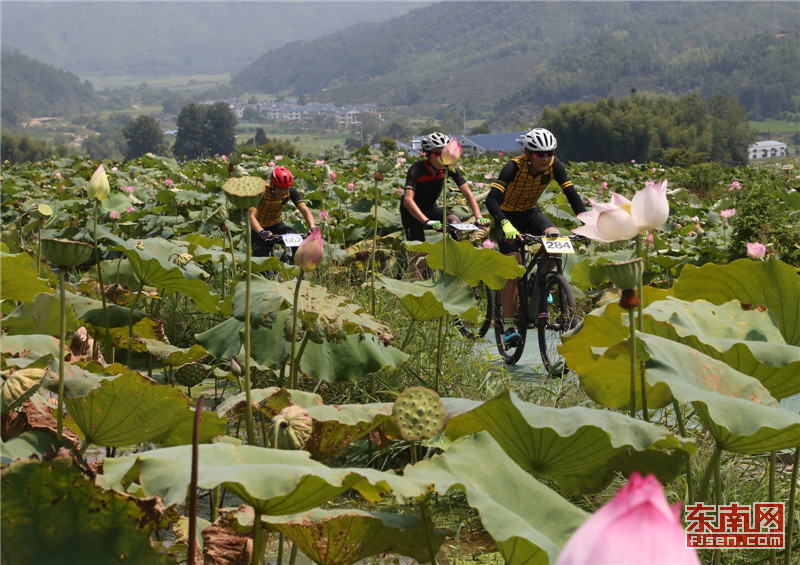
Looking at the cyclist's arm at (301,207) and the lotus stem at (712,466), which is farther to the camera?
the cyclist's arm at (301,207)

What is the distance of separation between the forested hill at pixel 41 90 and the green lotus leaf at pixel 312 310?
602ft

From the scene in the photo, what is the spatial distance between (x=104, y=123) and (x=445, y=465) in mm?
162625

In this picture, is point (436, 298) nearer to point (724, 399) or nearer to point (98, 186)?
point (98, 186)

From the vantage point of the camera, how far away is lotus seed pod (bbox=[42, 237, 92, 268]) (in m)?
1.46

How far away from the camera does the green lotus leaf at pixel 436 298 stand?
2.77 m

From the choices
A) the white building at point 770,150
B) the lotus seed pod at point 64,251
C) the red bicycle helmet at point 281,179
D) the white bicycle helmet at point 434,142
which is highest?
the lotus seed pod at point 64,251

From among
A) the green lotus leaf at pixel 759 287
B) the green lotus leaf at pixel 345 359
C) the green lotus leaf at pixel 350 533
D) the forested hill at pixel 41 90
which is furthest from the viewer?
the forested hill at pixel 41 90

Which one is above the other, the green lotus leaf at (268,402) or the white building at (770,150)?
the green lotus leaf at (268,402)

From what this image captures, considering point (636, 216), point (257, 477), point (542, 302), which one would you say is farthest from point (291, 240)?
point (257, 477)

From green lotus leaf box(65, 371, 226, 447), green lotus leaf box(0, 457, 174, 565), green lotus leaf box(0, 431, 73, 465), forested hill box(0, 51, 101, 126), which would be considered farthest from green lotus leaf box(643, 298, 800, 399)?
forested hill box(0, 51, 101, 126)

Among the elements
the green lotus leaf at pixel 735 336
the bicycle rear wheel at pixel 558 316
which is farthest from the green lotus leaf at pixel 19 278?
the bicycle rear wheel at pixel 558 316

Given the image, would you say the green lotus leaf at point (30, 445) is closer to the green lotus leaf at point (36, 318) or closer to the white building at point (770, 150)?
the green lotus leaf at point (36, 318)

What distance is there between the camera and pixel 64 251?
1473 mm

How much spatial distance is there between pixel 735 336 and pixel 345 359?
1133 millimetres
